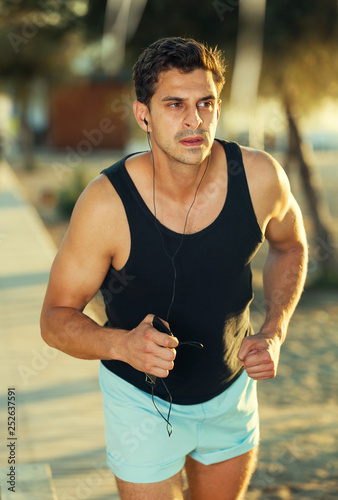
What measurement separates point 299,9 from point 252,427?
5.20 m

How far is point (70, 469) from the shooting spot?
3699 millimetres

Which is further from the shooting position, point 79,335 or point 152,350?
point 79,335

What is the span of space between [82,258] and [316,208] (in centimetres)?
805

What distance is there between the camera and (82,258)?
7.18 ft

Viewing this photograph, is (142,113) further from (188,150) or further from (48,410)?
(48,410)

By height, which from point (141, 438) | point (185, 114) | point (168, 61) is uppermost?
point (168, 61)

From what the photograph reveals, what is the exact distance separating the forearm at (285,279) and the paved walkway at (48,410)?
1.27 m

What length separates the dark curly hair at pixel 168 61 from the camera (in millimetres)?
2199

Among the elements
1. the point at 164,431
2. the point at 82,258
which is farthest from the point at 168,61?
the point at 164,431

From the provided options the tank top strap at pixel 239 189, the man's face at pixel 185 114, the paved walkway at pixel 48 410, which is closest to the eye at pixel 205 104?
→ the man's face at pixel 185 114

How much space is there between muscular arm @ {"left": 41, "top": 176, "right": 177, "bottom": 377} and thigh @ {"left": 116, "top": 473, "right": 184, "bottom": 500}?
45cm

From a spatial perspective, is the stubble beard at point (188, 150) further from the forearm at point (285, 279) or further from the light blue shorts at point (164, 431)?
the light blue shorts at point (164, 431)

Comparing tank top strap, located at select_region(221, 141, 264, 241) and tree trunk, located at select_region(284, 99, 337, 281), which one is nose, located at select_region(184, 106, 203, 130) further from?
tree trunk, located at select_region(284, 99, 337, 281)

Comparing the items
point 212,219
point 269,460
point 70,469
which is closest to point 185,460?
point 212,219
